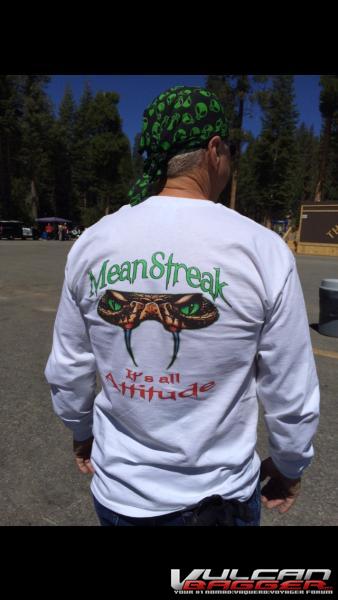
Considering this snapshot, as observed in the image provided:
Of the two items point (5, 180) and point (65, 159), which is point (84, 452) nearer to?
point (5, 180)

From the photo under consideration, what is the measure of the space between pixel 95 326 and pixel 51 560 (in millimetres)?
923

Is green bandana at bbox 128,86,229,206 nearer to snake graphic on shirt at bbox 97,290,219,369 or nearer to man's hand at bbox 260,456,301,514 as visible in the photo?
snake graphic on shirt at bbox 97,290,219,369

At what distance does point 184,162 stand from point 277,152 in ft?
147

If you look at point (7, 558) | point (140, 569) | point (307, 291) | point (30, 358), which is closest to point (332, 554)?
point (140, 569)

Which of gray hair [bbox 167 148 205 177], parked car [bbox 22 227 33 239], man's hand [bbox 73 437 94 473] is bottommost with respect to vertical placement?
parked car [bbox 22 227 33 239]

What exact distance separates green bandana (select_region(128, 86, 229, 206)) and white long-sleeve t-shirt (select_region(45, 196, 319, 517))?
0.13 m

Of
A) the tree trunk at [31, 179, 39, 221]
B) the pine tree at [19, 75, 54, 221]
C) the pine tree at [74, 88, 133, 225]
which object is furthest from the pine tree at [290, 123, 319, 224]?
the tree trunk at [31, 179, 39, 221]

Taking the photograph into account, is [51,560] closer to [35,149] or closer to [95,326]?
[95,326]

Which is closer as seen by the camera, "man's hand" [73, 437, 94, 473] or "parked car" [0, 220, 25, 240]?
"man's hand" [73, 437, 94, 473]

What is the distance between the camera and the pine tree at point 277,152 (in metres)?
41.6

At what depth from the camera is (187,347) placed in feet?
3.67

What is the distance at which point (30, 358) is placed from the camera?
17.7 feet

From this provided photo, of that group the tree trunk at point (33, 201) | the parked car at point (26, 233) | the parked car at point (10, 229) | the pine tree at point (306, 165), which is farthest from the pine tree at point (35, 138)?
the pine tree at point (306, 165)

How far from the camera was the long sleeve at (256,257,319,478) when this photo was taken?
115cm
